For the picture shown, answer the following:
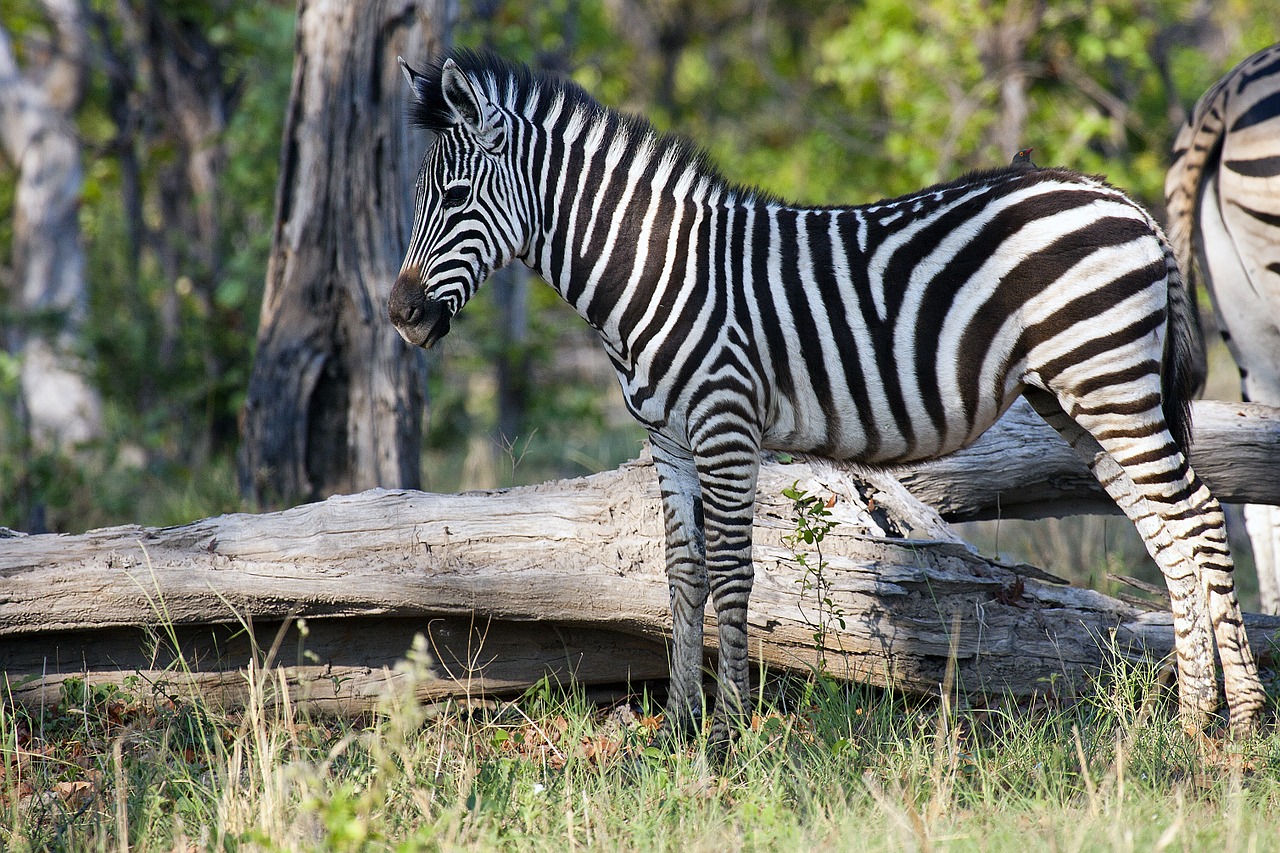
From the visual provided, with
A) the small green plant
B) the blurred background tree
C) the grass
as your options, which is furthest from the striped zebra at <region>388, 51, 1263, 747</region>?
the blurred background tree

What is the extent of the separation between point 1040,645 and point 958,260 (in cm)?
181

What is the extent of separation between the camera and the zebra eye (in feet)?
13.7

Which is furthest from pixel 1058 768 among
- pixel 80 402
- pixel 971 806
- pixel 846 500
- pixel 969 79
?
pixel 80 402

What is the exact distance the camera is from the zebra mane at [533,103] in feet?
14.0

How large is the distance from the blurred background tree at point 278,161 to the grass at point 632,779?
145 inches

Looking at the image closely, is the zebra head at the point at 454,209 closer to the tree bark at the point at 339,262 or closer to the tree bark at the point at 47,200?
the tree bark at the point at 339,262

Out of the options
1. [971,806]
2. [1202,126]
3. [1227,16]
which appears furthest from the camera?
[1227,16]

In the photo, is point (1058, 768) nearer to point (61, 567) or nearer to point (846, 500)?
point (846, 500)

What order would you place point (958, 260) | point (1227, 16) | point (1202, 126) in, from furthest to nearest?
point (1227, 16)
point (1202, 126)
point (958, 260)

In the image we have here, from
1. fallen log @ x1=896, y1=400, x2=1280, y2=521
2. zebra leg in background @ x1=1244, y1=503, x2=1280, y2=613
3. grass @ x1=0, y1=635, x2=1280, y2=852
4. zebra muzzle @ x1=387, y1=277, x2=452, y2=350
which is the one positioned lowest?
grass @ x1=0, y1=635, x2=1280, y2=852

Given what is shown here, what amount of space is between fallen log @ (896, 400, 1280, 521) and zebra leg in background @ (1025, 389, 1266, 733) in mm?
1033

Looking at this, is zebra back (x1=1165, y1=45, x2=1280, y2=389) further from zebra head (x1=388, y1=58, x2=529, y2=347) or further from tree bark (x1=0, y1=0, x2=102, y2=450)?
tree bark (x1=0, y1=0, x2=102, y2=450)

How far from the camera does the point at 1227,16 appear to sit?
18.3 m

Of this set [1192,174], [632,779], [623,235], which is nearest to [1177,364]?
[1192,174]
